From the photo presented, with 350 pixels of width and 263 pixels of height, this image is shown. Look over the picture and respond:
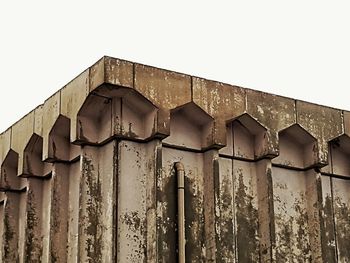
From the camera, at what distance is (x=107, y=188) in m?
11.5

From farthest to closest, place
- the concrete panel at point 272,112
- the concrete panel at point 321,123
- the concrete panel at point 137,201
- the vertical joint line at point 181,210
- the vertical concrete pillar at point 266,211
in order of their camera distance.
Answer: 1. the concrete panel at point 321,123
2. the concrete panel at point 272,112
3. the vertical concrete pillar at point 266,211
4. the vertical joint line at point 181,210
5. the concrete panel at point 137,201

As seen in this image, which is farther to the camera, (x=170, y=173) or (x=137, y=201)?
(x=170, y=173)

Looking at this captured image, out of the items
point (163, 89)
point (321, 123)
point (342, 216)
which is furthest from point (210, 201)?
point (342, 216)

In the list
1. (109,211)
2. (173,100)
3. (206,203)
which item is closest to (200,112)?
(173,100)

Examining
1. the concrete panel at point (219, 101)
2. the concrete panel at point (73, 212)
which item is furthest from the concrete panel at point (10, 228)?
the concrete panel at point (219, 101)

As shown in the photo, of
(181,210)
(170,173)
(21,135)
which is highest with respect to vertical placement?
(21,135)

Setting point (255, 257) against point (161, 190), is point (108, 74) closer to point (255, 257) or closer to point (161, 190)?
point (161, 190)

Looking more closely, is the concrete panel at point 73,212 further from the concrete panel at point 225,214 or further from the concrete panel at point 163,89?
the concrete panel at point 225,214

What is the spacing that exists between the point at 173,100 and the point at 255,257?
2.85 m

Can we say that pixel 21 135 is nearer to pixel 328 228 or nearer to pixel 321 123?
pixel 321 123

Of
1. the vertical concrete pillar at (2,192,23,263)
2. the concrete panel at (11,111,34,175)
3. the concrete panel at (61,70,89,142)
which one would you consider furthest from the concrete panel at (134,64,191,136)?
the vertical concrete pillar at (2,192,23,263)

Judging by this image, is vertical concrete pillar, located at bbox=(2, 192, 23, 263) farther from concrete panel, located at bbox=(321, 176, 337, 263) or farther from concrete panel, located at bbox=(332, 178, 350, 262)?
concrete panel, located at bbox=(332, 178, 350, 262)

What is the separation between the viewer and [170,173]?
39.2 ft

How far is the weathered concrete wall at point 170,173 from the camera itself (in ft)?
37.7
